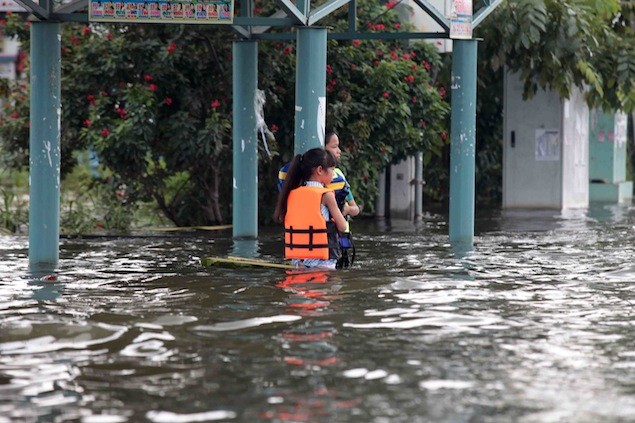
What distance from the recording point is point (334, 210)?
13.3 m

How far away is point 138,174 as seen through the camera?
1973cm

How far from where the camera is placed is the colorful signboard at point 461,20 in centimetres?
1642

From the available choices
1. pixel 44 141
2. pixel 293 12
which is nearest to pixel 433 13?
pixel 293 12

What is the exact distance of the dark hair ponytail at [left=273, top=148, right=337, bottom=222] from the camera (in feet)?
43.5

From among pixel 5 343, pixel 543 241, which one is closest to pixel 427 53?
pixel 543 241

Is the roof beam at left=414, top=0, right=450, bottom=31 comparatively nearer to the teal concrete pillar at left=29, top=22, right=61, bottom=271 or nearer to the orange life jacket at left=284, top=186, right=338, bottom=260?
the orange life jacket at left=284, top=186, right=338, bottom=260

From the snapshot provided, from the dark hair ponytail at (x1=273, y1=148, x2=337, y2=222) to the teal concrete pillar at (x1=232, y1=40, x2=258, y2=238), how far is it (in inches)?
183

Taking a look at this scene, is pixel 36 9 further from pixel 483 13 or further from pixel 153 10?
pixel 483 13

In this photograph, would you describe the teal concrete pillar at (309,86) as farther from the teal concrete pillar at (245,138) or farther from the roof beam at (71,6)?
the teal concrete pillar at (245,138)

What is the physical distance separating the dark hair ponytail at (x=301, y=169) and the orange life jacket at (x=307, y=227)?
62mm

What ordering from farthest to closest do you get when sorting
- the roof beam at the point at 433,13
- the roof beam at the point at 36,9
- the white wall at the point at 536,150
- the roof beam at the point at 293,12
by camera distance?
the white wall at the point at 536,150 → the roof beam at the point at 433,13 → the roof beam at the point at 36,9 → the roof beam at the point at 293,12

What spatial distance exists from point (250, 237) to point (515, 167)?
944cm

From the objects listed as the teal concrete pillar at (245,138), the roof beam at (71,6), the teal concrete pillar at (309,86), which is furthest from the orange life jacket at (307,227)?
the teal concrete pillar at (245,138)

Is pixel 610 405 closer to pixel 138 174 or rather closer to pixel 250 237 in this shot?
pixel 250 237
